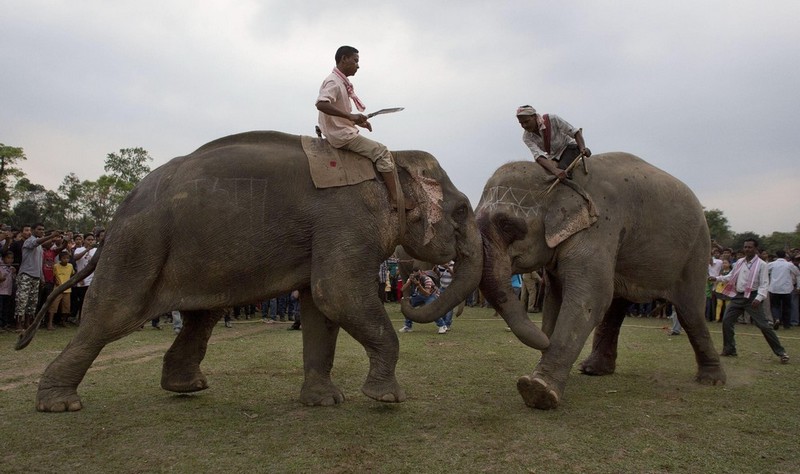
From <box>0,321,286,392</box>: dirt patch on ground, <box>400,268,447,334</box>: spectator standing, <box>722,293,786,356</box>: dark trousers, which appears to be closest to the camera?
<box>0,321,286,392</box>: dirt patch on ground

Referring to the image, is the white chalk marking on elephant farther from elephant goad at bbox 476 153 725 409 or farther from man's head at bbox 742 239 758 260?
man's head at bbox 742 239 758 260

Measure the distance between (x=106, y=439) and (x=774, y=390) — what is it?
612cm

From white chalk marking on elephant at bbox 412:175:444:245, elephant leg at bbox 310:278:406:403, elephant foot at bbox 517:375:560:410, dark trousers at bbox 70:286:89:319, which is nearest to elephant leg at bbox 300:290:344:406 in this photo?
elephant leg at bbox 310:278:406:403

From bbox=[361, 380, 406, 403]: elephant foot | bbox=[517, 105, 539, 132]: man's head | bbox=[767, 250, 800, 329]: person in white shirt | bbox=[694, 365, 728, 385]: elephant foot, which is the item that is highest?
bbox=[517, 105, 539, 132]: man's head

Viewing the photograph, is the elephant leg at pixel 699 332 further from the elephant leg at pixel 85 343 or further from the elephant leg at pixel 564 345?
the elephant leg at pixel 85 343

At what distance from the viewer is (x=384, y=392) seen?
4758mm

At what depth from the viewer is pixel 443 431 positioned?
4328 millimetres

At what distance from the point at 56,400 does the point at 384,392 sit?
257 cm

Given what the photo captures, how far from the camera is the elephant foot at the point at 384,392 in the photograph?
15.6 ft

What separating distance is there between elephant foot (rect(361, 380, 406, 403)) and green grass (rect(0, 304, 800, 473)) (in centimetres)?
16

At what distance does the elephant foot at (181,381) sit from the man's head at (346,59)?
305 cm

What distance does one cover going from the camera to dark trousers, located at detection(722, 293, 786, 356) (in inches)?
332

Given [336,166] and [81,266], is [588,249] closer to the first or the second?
[336,166]

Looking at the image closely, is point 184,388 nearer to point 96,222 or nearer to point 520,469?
point 520,469
